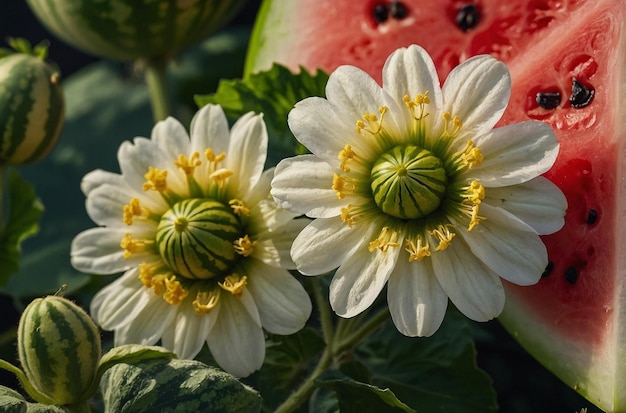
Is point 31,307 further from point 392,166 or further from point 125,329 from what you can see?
point 392,166

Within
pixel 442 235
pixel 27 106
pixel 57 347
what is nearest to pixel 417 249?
pixel 442 235

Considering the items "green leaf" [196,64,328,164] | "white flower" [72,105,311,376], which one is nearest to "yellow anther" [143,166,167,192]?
"white flower" [72,105,311,376]

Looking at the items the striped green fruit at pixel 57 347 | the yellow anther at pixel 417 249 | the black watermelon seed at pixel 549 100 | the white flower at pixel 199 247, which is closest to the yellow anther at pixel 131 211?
the white flower at pixel 199 247

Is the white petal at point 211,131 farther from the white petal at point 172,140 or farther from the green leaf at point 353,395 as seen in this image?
the green leaf at point 353,395

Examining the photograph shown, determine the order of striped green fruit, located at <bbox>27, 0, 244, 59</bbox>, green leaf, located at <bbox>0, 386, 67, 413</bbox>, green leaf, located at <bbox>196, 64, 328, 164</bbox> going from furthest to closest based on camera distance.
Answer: striped green fruit, located at <bbox>27, 0, 244, 59</bbox> → green leaf, located at <bbox>196, 64, 328, 164</bbox> → green leaf, located at <bbox>0, 386, 67, 413</bbox>

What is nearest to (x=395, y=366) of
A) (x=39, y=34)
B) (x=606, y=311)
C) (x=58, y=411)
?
(x=606, y=311)

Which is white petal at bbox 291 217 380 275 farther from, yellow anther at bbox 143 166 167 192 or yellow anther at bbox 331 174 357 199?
yellow anther at bbox 143 166 167 192

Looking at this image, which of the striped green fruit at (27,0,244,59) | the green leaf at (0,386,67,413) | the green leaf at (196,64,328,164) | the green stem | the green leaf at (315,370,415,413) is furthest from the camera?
the green stem
